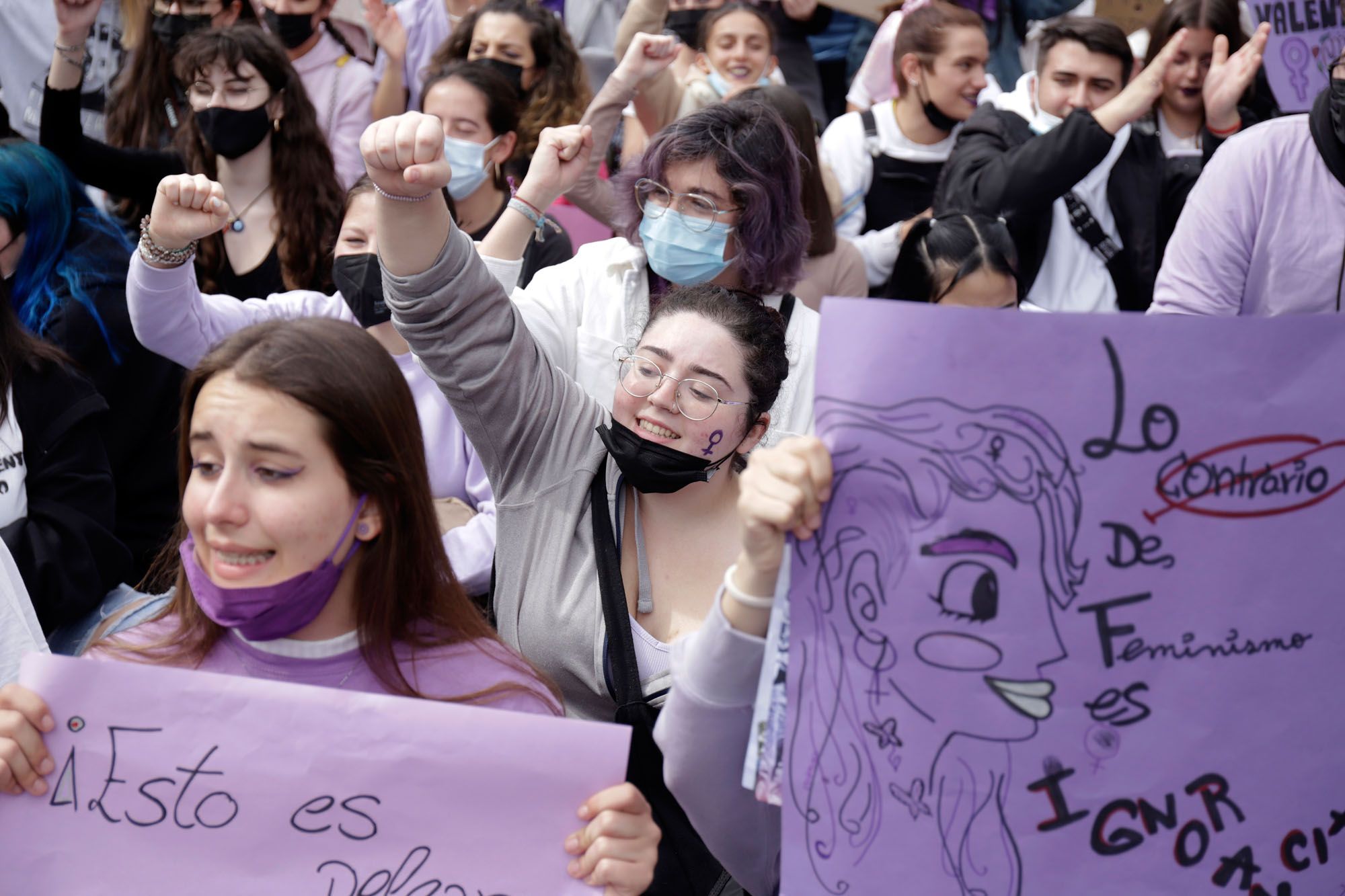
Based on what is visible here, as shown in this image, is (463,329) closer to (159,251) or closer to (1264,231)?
(159,251)

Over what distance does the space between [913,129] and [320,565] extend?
3768 millimetres

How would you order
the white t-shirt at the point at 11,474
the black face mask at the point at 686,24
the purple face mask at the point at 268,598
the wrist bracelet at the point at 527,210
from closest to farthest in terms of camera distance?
the purple face mask at the point at 268,598 → the white t-shirt at the point at 11,474 → the wrist bracelet at the point at 527,210 → the black face mask at the point at 686,24

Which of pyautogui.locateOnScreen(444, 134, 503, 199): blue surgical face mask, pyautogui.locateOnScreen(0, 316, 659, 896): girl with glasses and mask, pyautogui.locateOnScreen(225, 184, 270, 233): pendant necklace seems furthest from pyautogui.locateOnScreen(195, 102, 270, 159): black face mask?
pyautogui.locateOnScreen(0, 316, 659, 896): girl with glasses and mask

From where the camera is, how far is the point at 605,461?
273 centimetres

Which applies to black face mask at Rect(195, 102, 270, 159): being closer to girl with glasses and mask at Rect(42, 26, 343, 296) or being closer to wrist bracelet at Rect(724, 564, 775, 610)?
girl with glasses and mask at Rect(42, 26, 343, 296)

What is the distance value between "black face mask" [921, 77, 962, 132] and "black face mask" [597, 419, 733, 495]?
2992mm

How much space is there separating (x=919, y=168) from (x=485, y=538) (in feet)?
8.56

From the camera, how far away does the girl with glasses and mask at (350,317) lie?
3361 mm

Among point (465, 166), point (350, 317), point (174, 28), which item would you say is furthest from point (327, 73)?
point (350, 317)

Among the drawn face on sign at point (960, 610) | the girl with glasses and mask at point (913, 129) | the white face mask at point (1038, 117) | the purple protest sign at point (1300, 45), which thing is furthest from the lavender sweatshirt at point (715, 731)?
the girl with glasses and mask at point (913, 129)

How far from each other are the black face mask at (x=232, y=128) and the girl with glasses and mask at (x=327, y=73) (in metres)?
0.82

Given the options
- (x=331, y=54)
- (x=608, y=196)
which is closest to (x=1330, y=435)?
(x=608, y=196)

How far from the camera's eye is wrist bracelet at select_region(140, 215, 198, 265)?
10.9ft

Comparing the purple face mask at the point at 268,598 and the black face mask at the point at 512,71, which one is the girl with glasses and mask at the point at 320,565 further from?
the black face mask at the point at 512,71
